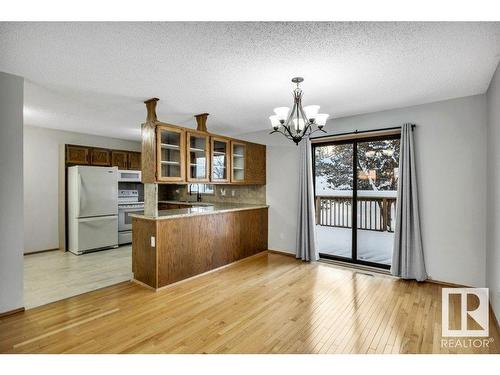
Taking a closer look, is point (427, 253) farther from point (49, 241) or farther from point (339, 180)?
point (49, 241)

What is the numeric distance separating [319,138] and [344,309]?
2.79 meters

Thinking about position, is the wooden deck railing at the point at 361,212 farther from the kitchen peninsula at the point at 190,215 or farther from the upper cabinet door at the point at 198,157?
the upper cabinet door at the point at 198,157

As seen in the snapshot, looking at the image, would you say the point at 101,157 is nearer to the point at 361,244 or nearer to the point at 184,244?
the point at 184,244

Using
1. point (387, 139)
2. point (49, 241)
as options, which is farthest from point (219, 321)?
point (49, 241)

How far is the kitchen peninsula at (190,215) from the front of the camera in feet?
11.2

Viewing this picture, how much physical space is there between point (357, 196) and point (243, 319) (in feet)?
9.39

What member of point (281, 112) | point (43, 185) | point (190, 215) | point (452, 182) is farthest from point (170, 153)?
point (452, 182)

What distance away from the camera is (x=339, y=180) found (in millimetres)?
4777

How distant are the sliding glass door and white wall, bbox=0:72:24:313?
414 centimetres

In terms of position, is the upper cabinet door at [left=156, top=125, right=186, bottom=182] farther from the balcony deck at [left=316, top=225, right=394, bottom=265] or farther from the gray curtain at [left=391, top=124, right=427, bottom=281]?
the gray curtain at [left=391, top=124, right=427, bottom=281]

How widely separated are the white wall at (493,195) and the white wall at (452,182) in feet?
0.61

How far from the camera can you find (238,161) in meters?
4.86
